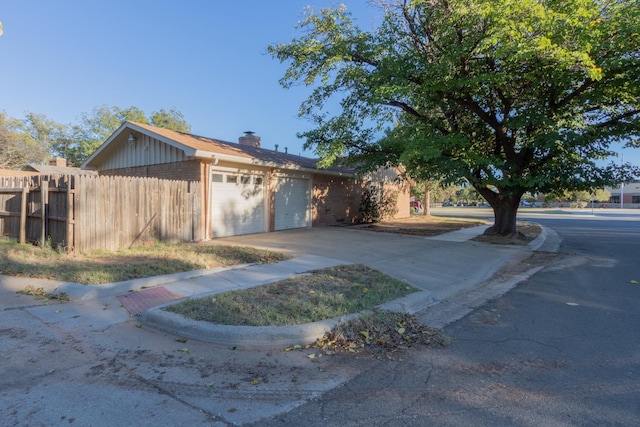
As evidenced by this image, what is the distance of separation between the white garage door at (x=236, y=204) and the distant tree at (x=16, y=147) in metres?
33.6

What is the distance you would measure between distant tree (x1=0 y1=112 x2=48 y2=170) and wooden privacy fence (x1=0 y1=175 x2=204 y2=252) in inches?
1263

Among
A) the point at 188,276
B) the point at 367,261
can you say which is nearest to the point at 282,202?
the point at 367,261

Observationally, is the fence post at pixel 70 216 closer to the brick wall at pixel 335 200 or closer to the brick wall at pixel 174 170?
the brick wall at pixel 174 170

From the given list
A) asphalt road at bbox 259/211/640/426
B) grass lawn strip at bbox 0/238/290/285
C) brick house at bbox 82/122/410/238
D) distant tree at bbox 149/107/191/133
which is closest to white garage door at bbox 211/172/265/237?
brick house at bbox 82/122/410/238

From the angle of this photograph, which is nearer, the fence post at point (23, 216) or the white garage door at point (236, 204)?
the fence post at point (23, 216)

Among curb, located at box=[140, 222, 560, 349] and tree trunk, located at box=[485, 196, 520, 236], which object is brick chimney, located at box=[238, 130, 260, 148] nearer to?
tree trunk, located at box=[485, 196, 520, 236]

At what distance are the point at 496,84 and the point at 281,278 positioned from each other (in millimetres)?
8931

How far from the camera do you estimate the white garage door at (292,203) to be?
15461mm

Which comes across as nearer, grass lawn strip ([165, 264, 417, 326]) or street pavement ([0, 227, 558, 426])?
street pavement ([0, 227, 558, 426])

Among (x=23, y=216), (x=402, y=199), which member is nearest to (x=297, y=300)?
(x=23, y=216)

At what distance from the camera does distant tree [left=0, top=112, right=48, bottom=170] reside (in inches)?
1410

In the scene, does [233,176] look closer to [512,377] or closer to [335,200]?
[335,200]

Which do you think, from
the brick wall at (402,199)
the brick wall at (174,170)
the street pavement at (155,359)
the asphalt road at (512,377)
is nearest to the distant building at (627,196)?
the brick wall at (402,199)

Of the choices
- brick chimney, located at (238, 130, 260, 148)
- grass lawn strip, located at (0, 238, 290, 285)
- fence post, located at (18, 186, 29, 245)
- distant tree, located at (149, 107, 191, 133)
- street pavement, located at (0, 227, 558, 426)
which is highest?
distant tree, located at (149, 107, 191, 133)
